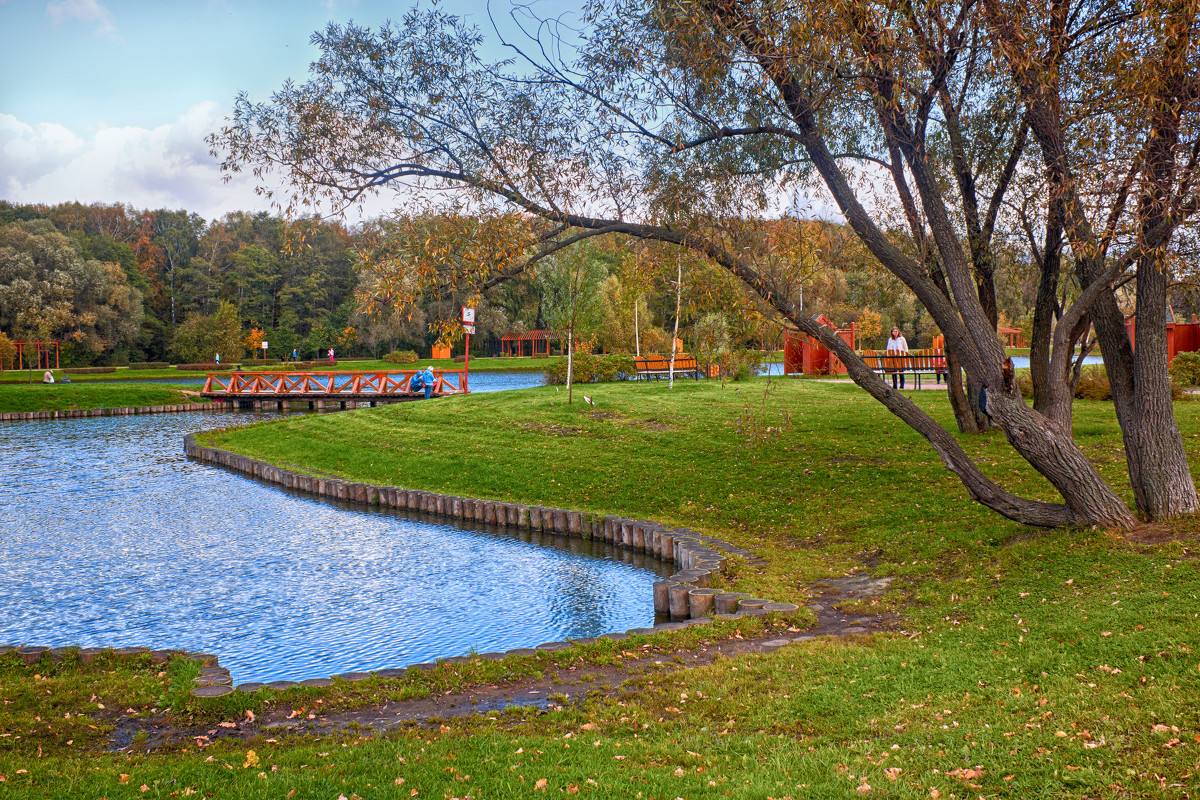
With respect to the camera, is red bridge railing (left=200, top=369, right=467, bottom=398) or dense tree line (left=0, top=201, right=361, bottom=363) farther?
dense tree line (left=0, top=201, right=361, bottom=363)

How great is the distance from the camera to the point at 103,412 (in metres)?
35.2

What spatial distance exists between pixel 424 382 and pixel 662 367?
9.83m

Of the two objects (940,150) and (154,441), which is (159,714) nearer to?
(940,150)

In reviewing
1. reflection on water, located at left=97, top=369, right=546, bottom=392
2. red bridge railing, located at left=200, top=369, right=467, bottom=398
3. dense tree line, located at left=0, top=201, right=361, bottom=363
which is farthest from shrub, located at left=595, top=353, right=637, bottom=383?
dense tree line, located at left=0, top=201, right=361, bottom=363

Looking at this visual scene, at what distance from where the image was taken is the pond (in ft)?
29.0

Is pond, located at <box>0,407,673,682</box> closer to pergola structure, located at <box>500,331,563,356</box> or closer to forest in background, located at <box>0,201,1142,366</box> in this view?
forest in background, located at <box>0,201,1142,366</box>

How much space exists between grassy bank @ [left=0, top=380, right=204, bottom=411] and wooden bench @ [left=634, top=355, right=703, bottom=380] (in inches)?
841

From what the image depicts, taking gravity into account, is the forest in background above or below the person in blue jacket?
above

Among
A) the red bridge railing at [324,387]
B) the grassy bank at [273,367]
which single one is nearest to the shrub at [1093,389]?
the red bridge railing at [324,387]

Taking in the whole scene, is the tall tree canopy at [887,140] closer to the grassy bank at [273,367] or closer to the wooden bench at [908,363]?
the wooden bench at [908,363]

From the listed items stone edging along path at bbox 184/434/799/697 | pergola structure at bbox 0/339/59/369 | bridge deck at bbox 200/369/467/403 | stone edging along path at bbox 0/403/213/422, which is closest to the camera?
stone edging along path at bbox 184/434/799/697

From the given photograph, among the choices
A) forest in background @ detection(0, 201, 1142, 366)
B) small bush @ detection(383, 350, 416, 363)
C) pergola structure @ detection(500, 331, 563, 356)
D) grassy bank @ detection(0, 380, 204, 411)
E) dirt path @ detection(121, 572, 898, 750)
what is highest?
forest in background @ detection(0, 201, 1142, 366)

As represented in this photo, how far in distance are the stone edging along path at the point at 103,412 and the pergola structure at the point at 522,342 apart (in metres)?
33.8

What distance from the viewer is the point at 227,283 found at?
75125 mm
